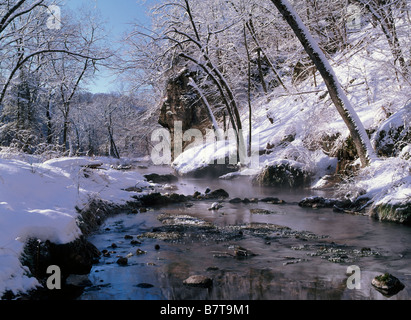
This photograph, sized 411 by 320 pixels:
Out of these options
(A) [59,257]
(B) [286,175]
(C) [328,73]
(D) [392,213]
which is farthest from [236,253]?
(B) [286,175]

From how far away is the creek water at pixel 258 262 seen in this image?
13.5 ft

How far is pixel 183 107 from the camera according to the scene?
3134 cm

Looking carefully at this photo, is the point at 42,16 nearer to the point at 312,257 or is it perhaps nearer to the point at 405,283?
the point at 312,257

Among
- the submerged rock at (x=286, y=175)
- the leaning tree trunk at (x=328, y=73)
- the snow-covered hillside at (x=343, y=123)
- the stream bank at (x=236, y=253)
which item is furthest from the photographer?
the submerged rock at (x=286, y=175)

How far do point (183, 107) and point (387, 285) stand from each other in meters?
28.3

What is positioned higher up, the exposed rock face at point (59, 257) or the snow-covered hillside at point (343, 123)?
the snow-covered hillside at point (343, 123)

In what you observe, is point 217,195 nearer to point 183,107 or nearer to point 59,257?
point 59,257

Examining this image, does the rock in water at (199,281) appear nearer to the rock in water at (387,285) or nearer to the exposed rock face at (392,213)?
the rock in water at (387,285)

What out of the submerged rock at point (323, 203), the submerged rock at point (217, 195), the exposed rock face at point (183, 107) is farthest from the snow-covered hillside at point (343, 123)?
the exposed rock face at point (183, 107)

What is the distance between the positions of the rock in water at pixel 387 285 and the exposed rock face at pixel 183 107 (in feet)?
87.6

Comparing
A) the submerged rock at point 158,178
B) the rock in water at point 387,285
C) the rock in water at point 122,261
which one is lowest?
the rock in water at point 387,285

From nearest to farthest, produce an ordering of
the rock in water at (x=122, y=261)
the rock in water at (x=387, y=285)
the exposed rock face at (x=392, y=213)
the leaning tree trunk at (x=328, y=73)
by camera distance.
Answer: the rock in water at (x=387, y=285)
the rock in water at (x=122, y=261)
the exposed rock face at (x=392, y=213)
the leaning tree trunk at (x=328, y=73)
